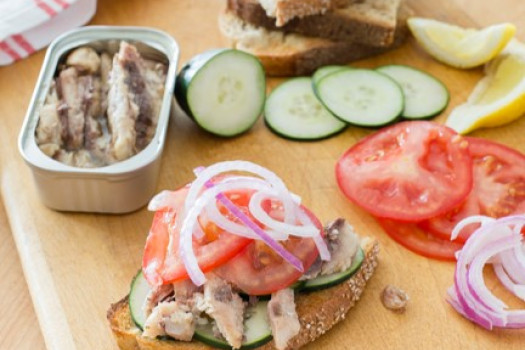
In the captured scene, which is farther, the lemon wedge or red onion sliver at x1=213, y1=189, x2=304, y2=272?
the lemon wedge

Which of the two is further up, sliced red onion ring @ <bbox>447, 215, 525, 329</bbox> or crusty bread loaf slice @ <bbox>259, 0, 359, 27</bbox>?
crusty bread loaf slice @ <bbox>259, 0, 359, 27</bbox>

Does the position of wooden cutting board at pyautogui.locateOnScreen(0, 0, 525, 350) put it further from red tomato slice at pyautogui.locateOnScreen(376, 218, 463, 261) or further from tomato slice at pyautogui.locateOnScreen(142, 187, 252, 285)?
tomato slice at pyautogui.locateOnScreen(142, 187, 252, 285)

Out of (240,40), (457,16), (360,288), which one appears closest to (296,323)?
(360,288)

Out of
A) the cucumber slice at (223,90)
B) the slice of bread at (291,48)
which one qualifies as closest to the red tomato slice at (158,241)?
the cucumber slice at (223,90)

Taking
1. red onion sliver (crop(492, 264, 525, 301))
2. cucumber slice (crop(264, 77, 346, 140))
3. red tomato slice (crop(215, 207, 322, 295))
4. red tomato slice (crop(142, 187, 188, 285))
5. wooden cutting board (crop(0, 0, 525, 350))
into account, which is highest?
red tomato slice (crop(215, 207, 322, 295))

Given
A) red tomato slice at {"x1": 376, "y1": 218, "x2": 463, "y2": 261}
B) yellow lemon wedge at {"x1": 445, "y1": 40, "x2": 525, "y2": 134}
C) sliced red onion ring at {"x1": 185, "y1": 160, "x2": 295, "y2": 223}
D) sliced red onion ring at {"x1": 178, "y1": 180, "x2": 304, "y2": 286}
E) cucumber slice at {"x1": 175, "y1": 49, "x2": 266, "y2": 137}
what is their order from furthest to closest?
yellow lemon wedge at {"x1": 445, "y1": 40, "x2": 525, "y2": 134} → cucumber slice at {"x1": 175, "y1": 49, "x2": 266, "y2": 137} → red tomato slice at {"x1": 376, "y1": 218, "x2": 463, "y2": 261} → sliced red onion ring at {"x1": 185, "y1": 160, "x2": 295, "y2": 223} → sliced red onion ring at {"x1": 178, "y1": 180, "x2": 304, "y2": 286}

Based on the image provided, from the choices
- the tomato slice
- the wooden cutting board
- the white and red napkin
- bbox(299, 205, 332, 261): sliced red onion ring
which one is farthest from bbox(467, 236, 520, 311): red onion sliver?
the white and red napkin

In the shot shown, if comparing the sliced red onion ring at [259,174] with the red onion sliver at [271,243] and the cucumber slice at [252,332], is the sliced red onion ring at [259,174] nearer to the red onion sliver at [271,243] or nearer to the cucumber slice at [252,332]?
the red onion sliver at [271,243]
